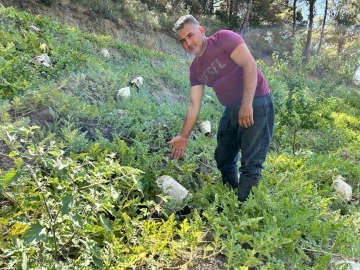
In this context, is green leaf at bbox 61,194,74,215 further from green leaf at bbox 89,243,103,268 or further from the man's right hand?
the man's right hand

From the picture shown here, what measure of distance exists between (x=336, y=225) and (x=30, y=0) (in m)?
10.7

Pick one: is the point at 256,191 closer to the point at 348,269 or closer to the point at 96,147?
the point at 348,269

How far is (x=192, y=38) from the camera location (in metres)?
2.30

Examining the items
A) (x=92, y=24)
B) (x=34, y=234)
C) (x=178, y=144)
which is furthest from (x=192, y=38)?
(x=92, y=24)

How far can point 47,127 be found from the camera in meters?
A: 2.74

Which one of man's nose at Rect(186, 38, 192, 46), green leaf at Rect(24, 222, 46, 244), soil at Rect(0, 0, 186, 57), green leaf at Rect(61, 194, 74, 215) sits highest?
man's nose at Rect(186, 38, 192, 46)

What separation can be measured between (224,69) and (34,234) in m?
1.62

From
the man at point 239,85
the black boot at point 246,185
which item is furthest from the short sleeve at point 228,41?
the black boot at point 246,185

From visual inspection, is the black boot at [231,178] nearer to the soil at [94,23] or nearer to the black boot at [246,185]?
the black boot at [246,185]

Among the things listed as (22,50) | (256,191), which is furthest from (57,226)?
(22,50)

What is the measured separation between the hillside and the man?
269 millimetres

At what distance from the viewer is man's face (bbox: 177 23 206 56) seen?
2.29m

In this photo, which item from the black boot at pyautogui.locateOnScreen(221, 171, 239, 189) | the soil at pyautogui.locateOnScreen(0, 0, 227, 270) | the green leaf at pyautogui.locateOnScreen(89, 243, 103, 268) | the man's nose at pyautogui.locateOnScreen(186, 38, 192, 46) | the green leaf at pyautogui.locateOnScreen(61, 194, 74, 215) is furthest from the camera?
the soil at pyautogui.locateOnScreen(0, 0, 227, 270)

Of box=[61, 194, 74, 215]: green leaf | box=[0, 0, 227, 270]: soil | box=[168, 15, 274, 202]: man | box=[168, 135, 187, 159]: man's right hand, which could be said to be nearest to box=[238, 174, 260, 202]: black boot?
box=[168, 15, 274, 202]: man
